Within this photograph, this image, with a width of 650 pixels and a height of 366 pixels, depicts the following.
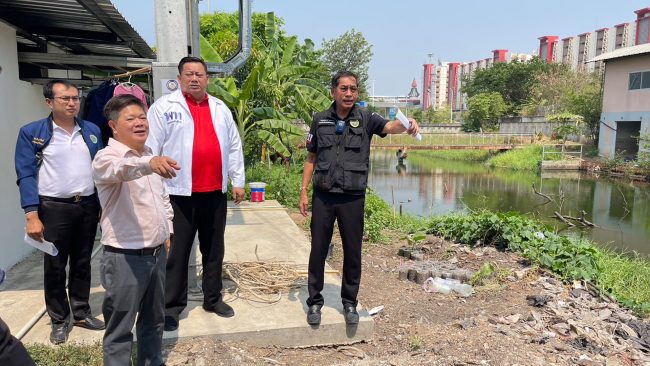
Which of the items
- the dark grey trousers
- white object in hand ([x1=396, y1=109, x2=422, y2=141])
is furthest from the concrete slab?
white object in hand ([x1=396, y1=109, x2=422, y2=141])

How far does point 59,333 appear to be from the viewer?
2.84 meters

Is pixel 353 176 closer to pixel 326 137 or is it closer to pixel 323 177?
pixel 323 177

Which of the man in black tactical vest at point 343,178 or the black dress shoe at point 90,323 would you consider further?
the man in black tactical vest at point 343,178

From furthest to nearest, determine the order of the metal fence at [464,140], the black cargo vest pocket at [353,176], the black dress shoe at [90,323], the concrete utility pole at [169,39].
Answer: the metal fence at [464,140] → the concrete utility pole at [169,39] → the black cargo vest pocket at [353,176] → the black dress shoe at [90,323]

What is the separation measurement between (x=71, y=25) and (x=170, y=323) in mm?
3231

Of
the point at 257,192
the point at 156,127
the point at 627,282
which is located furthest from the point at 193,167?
the point at 627,282

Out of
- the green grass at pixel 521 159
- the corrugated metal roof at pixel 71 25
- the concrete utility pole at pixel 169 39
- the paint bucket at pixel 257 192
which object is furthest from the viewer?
the green grass at pixel 521 159

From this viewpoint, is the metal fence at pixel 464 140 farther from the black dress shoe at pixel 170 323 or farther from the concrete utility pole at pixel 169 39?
the black dress shoe at pixel 170 323

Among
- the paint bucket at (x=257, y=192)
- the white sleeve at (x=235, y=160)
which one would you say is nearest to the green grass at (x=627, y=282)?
the white sleeve at (x=235, y=160)

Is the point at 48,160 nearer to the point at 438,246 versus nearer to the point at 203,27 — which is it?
the point at 438,246

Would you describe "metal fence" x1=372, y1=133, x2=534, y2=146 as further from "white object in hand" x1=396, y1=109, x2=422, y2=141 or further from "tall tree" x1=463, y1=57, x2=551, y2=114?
"white object in hand" x1=396, y1=109, x2=422, y2=141

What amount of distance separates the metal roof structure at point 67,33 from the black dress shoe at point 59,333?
2320 mm

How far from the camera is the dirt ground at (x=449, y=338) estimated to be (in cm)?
297

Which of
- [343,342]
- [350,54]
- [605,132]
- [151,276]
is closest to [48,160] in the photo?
[151,276]
